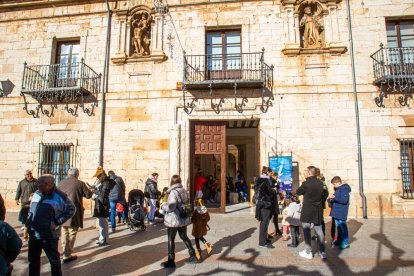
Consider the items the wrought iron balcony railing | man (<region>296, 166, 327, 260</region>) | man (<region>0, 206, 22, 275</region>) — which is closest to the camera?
man (<region>0, 206, 22, 275</region>)

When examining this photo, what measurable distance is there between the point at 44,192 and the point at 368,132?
9.11m

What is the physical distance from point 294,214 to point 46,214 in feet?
14.7

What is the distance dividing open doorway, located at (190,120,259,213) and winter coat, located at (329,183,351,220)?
4.19 m

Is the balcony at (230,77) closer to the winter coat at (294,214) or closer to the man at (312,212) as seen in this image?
the winter coat at (294,214)

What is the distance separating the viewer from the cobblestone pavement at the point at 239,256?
446 cm

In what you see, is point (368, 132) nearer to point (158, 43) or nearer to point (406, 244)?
point (406, 244)

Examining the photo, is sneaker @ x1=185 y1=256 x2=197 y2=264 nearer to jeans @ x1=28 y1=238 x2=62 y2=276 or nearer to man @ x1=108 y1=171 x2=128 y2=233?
jeans @ x1=28 y1=238 x2=62 y2=276

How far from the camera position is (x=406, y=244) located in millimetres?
5809

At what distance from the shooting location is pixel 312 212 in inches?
199

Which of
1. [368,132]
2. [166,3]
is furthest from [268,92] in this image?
[166,3]

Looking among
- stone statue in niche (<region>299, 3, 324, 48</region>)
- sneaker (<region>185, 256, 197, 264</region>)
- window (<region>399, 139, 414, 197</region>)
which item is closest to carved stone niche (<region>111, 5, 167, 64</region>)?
stone statue in niche (<region>299, 3, 324, 48</region>)

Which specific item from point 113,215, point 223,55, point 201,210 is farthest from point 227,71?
point 201,210

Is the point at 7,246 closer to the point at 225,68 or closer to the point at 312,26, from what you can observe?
the point at 225,68

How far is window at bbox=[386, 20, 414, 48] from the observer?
9.52 metres
